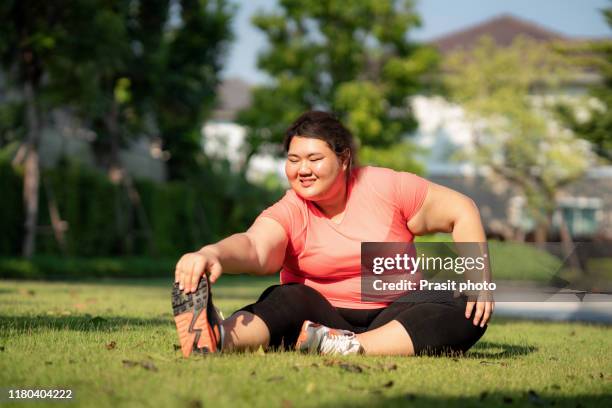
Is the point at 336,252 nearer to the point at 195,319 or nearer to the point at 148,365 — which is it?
the point at 195,319

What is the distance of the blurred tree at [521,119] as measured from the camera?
105 feet

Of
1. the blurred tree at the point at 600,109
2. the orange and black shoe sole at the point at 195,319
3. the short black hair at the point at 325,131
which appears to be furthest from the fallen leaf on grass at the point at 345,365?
the blurred tree at the point at 600,109

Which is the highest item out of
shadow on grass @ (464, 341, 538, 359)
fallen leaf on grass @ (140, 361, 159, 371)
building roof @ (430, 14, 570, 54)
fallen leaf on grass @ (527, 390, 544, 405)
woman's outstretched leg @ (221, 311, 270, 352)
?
building roof @ (430, 14, 570, 54)

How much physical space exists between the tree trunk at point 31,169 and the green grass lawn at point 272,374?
12.0 metres

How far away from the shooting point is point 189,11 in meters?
24.3

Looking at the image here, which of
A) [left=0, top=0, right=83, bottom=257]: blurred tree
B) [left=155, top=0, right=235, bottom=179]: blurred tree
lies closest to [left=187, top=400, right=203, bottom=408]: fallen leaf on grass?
[left=0, top=0, right=83, bottom=257]: blurred tree

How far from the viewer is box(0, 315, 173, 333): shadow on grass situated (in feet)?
18.4

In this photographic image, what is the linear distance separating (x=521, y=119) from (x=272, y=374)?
29.6 metres

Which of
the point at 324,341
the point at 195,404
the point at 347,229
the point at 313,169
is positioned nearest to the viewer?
the point at 195,404

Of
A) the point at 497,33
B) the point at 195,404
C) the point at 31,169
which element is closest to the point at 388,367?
the point at 195,404

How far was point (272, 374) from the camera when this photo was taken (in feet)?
12.6

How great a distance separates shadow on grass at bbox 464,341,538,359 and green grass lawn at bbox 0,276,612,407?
15 mm

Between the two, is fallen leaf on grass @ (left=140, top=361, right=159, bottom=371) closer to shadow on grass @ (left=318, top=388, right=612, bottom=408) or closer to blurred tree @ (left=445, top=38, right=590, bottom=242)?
shadow on grass @ (left=318, top=388, right=612, bottom=408)

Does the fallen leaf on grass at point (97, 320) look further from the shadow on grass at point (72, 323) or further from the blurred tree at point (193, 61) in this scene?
the blurred tree at point (193, 61)
